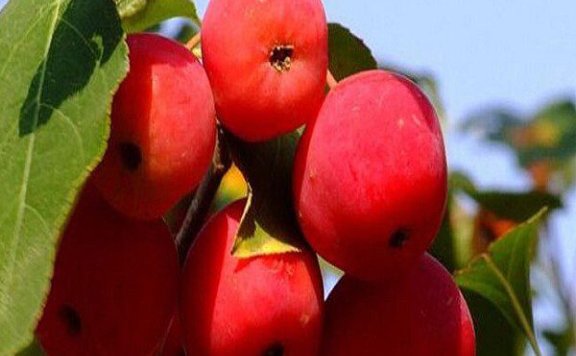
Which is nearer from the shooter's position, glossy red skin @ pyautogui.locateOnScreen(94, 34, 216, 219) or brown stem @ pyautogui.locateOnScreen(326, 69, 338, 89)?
glossy red skin @ pyautogui.locateOnScreen(94, 34, 216, 219)

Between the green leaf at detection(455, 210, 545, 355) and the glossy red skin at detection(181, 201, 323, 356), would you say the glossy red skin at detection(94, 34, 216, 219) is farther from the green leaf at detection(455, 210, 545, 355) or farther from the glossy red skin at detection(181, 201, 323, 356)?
the green leaf at detection(455, 210, 545, 355)

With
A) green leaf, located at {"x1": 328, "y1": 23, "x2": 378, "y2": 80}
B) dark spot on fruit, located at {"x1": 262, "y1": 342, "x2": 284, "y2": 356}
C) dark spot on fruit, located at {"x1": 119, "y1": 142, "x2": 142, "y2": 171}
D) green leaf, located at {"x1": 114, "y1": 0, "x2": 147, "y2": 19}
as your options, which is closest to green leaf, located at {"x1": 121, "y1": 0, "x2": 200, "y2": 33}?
green leaf, located at {"x1": 114, "y1": 0, "x2": 147, "y2": 19}

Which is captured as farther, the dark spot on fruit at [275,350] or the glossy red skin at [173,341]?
the glossy red skin at [173,341]

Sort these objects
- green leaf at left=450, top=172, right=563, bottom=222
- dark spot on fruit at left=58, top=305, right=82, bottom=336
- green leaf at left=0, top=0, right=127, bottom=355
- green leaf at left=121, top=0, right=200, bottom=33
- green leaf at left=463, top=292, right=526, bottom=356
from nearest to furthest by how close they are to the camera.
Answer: green leaf at left=0, top=0, right=127, bottom=355 < dark spot on fruit at left=58, top=305, right=82, bottom=336 < green leaf at left=121, top=0, right=200, bottom=33 < green leaf at left=463, top=292, right=526, bottom=356 < green leaf at left=450, top=172, right=563, bottom=222

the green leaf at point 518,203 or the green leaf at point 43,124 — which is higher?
the green leaf at point 43,124

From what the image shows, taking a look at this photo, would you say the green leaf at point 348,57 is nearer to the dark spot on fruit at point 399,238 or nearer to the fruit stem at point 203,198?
the fruit stem at point 203,198

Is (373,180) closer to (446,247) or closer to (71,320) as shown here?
(71,320)

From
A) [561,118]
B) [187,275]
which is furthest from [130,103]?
[561,118]

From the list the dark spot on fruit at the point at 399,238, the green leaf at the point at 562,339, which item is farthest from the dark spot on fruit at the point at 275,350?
the green leaf at the point at 562,339
